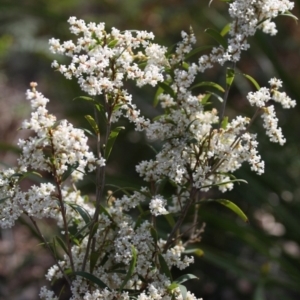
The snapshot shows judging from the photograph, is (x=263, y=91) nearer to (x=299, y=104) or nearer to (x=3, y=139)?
(x=299, y=104)

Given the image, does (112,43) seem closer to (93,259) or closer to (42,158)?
(42,158)

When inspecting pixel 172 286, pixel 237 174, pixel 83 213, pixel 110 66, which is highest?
pixel 237 174

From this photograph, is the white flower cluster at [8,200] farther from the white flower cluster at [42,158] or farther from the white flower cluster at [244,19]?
the white flower cluster at [244,19]

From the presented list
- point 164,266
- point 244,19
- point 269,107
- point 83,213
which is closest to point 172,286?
point 164,266

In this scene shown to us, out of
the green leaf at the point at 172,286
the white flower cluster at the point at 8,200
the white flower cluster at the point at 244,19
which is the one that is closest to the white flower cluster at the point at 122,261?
the green leaf at the point at 172,286

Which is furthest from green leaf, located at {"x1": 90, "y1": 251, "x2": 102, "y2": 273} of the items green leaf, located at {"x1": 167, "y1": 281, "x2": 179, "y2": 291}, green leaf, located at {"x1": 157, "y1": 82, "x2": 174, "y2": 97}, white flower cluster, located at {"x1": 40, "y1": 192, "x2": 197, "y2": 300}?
green leaf, located at {"x1": 157, "y1": 82, "x2": 174, "y2": 97}

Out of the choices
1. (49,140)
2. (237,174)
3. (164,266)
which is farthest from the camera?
(237,174)

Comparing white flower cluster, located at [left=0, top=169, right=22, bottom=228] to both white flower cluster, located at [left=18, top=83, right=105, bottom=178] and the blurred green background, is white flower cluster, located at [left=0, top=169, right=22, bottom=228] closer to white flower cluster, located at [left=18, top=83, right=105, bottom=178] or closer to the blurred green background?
white flower cluster, located at [left=18, top=83, right=105, bottom=178]

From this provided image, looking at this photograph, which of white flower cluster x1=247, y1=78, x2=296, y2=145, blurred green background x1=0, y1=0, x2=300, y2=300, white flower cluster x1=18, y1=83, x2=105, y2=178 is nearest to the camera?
white flower cluster x1=18, y1=83, x2=105, y2=178

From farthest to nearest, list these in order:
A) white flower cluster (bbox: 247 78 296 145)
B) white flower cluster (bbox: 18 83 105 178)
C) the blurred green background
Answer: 1. the blurred green background
2. white flower cluster (bbox: 247 78 296 145)
3. white flower cluster (bbox: 18 83 105 178)
